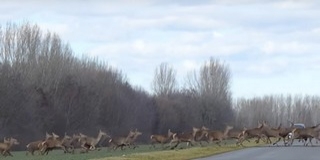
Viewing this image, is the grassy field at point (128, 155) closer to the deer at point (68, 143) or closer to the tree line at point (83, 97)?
the deer at point (68, 143)

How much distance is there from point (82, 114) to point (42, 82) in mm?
7015

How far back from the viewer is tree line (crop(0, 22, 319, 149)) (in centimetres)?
7288

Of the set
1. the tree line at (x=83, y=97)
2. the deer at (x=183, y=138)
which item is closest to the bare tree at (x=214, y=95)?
the tree line at (x=83, y=97)

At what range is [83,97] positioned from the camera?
86.7 metres

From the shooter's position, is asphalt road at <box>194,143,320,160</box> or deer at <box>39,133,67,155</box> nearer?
asphalt road at <box>194,143,320,160</box>

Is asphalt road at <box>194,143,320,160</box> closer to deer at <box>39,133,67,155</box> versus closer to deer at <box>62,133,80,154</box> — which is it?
deer at <box>39,133,67,155</box>

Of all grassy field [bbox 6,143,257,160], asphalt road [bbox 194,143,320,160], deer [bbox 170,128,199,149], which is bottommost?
grassy field [bbox 6,143,257,160]

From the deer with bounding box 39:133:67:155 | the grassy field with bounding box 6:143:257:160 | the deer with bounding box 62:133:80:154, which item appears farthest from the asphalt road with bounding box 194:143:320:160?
the deer with bounding box 62:133:80:154

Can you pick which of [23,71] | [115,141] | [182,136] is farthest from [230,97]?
[115,141]

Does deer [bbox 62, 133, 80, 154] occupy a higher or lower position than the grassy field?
higher

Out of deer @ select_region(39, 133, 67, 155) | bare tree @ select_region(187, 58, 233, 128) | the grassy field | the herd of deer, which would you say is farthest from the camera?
bare tree @ select_region(187, 58, 233, 128)

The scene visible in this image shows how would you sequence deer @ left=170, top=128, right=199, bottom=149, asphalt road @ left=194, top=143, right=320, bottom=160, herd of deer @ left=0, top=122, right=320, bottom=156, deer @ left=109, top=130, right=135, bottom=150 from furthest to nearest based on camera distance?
deer @ left=170, top=128, right=199, bottom=149, deer @ left=109, top=130, right=135, bottom=150, herd of deer @ left=0, top=122, right=320, bottom=156, asphalt road @ left=194, top=143, right=320, bottom=160

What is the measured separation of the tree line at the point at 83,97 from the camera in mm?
72875

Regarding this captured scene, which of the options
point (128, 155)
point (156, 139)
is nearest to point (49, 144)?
point (128, 155)
